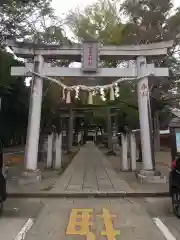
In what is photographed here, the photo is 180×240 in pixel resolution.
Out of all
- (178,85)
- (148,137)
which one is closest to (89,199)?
(148,137)

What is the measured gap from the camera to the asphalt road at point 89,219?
5.77 meters

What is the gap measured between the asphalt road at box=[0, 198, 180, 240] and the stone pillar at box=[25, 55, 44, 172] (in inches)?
112

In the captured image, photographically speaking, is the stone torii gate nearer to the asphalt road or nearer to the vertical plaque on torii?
the vertical plaque on torii

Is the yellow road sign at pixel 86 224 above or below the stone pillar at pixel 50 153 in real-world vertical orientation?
below

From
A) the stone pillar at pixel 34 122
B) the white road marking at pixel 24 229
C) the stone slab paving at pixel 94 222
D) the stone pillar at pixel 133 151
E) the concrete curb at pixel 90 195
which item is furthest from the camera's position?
the stone pillar at pixel 133 151

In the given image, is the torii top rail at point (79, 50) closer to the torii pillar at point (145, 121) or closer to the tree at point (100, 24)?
the torii pillar at point (145, 121)

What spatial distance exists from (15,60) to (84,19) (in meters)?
6.43

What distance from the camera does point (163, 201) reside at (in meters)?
9.02

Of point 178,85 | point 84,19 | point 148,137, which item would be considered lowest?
point 148,137

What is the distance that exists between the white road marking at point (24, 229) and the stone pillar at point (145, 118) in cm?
618

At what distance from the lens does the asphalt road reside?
5773mm

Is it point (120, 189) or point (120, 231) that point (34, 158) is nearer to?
point (120, 189)

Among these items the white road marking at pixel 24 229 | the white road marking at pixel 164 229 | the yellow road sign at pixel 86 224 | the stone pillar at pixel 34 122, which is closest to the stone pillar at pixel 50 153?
the stone pillar at pixel 34 122

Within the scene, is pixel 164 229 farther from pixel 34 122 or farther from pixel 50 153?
pixel 50 153
